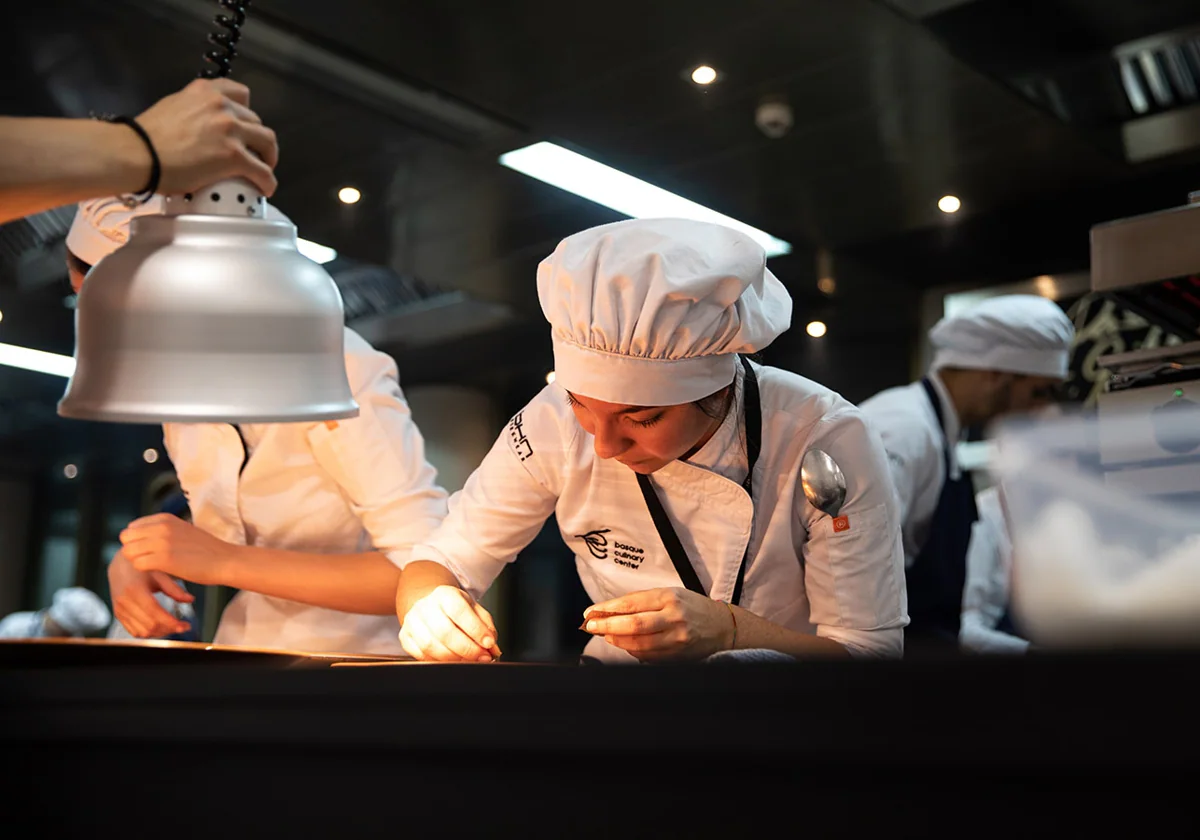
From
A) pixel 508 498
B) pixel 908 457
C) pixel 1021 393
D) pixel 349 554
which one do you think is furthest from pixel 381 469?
pixel 1021 393

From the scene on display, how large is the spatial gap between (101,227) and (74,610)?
2.73m

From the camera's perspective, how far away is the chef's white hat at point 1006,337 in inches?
91.8

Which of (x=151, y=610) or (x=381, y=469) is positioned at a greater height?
(x=381, y=469)

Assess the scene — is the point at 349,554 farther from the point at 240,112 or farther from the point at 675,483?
the point at 240,112

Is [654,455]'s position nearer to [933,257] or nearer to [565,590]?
[565,590]

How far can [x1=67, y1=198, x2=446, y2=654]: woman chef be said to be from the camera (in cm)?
159

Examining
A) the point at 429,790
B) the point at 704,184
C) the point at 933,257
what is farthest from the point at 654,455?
the point at 933,257

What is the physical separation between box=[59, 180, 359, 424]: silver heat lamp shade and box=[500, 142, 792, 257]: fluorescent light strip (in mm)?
787

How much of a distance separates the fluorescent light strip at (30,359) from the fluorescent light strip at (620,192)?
1.03m

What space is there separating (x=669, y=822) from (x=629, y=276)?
67cm

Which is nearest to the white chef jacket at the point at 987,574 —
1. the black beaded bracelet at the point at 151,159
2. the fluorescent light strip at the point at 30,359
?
the fluorescent light strip at the point at 30,359

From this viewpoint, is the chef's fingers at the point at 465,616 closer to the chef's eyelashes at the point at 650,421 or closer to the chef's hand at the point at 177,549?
the chef's eyelashes at the point at 650,421

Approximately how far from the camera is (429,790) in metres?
0.69

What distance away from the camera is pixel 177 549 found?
1583mm
